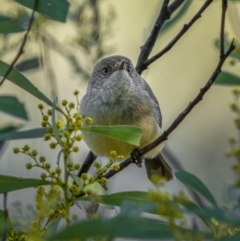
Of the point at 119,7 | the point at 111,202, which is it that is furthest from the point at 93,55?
the point at 119,7

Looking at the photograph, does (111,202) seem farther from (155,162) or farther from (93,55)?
(155,162)

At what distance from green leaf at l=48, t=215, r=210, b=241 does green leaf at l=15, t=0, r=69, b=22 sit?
941 millimetres

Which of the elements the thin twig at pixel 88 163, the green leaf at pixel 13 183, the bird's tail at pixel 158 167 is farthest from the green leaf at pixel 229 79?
the bird's tail at pixel 158 167

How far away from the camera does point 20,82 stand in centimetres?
210

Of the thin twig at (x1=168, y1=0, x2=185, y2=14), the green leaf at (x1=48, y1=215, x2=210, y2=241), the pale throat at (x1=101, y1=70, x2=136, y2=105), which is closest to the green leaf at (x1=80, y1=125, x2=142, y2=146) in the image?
the green leaf at (x1=48, y1=215, x2=210, y2=241)

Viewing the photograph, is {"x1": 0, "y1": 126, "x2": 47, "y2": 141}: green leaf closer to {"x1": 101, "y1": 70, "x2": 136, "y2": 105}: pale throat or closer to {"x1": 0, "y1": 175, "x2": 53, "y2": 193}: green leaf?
{"x1": 0, "y1": 175, "x2": 53, "y2": 193}: green leaf

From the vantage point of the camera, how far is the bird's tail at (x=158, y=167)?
4530 mm

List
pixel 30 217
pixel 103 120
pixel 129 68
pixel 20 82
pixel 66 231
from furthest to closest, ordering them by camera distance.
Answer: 1. pixel 129 68
2. pixel 103 120
3. pixel 20 82
4. pixel 30 217
5. pixel 66 231

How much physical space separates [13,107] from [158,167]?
2709 mm

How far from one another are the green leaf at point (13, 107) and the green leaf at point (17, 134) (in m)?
0.05

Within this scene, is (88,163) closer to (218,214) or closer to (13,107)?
(13,107)

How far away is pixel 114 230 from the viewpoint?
1214 mm

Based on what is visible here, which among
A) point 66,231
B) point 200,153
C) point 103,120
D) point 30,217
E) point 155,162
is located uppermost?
point 66,231

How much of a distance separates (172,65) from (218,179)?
1550mm
